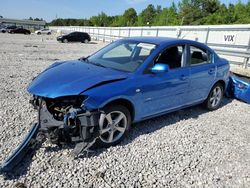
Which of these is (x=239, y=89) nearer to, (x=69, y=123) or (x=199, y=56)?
(x=199, y=56)

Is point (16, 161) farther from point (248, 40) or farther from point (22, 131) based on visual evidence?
point (248, 40)

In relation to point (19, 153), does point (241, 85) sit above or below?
above

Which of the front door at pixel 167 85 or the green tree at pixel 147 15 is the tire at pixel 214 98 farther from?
the green tree at pixel 147 15

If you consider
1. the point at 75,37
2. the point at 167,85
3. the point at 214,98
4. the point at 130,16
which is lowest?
the point at 214,98

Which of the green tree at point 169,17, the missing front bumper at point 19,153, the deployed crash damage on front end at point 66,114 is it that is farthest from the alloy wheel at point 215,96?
the green tree at point 169,17

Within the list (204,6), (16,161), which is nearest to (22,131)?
(16,161)

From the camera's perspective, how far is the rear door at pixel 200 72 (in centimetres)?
484

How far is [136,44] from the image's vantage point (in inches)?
182

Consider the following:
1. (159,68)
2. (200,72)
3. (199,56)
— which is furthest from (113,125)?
(199,56)

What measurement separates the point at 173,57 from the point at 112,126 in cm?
189

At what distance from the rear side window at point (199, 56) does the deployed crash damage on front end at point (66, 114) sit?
6.86 ft

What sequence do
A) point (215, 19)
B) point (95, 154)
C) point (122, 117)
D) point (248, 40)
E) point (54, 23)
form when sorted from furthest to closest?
point (54, 23)
point (215, 19)
point (248, 40)
point (122, 117)
point (95, 154)

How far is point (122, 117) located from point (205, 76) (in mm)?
2365

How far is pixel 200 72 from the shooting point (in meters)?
4.96
